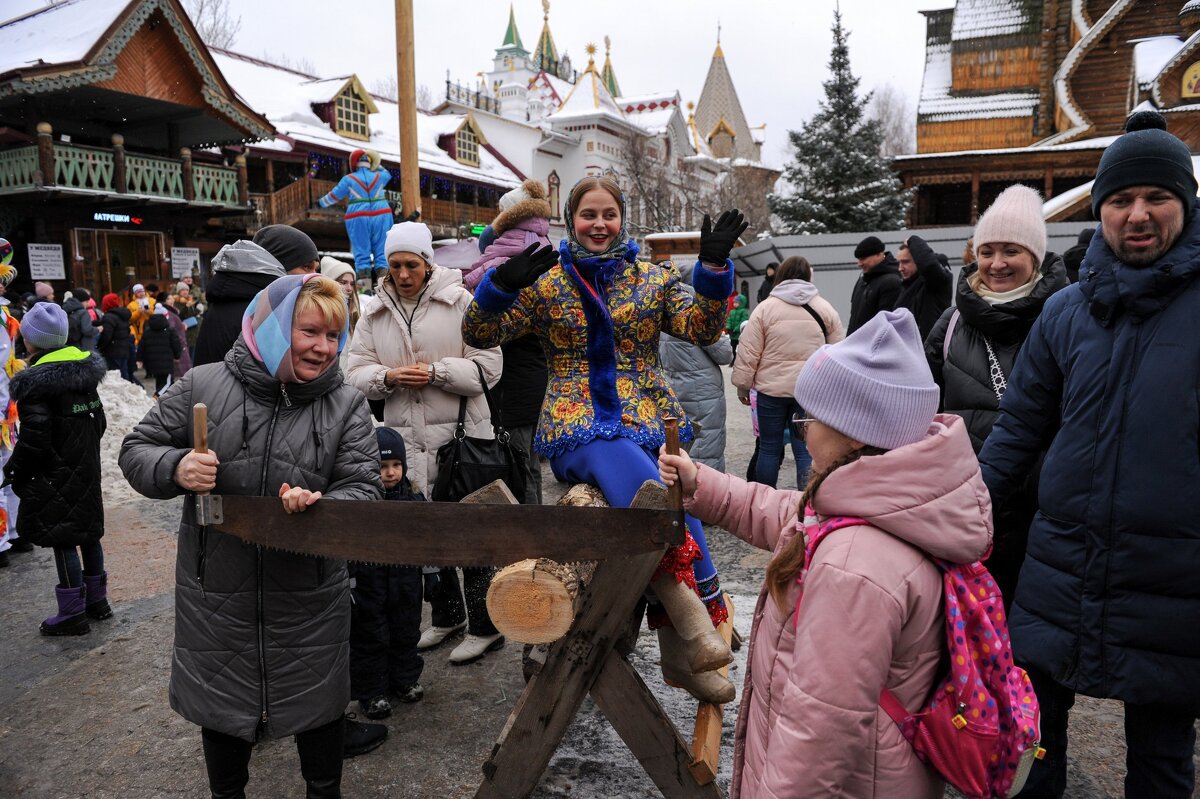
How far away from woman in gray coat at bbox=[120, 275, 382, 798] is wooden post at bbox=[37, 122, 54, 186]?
17.5m

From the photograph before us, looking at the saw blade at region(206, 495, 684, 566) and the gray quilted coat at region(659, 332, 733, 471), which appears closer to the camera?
the saw blade at region(206, 495, 684, 566)

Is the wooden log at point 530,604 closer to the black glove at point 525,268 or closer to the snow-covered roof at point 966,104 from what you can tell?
the black glove at point 525,268

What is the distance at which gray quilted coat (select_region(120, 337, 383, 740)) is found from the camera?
2453 mm

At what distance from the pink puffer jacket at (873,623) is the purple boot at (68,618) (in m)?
4.34

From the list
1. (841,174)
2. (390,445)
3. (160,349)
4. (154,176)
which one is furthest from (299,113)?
(390,445)

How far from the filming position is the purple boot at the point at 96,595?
4.68 metres

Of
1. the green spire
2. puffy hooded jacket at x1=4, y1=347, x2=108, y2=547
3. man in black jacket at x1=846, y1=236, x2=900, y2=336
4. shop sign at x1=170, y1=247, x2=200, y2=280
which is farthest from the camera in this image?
the green spire

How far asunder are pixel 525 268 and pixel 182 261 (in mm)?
20441

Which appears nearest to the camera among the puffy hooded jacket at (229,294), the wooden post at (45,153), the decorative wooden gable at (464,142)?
the puffy hooded jacket at (229,294)

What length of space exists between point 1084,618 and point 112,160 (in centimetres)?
2098

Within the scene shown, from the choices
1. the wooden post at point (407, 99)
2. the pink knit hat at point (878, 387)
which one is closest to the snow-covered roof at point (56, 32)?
the wooden post at point (407, 99)

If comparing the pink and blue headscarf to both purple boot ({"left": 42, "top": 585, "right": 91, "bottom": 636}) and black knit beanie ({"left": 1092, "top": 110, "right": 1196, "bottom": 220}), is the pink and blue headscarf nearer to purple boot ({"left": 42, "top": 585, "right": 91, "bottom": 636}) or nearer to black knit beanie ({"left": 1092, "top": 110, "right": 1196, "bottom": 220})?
black knit beanie ({"left": 1092, "top": 110, "right": 1196, "bottom": 220})

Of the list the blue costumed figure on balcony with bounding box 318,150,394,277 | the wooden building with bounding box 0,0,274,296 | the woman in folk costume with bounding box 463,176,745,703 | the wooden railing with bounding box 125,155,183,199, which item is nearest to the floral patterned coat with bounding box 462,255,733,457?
the woman in folk costume with bounding box 463,176,745,703

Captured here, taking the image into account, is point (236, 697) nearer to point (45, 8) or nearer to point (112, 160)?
point (112, 160)
